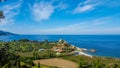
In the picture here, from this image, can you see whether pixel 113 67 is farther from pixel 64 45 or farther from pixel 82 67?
pixel 64 45

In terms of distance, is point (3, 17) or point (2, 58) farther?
point (2, 58)

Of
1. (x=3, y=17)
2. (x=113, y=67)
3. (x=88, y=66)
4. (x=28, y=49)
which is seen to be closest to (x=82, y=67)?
(x=88, y=66)

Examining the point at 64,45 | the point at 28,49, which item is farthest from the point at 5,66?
the point at 64,45

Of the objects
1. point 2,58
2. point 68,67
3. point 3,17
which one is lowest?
point 68,67

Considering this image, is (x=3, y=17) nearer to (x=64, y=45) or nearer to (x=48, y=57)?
(x=48, y=57)

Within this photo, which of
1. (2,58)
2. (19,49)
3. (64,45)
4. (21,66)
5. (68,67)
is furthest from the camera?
(64,45)

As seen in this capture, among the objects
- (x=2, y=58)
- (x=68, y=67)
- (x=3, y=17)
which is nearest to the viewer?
(x=3, y=17)

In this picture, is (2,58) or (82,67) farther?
(82,67)

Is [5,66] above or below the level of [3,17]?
below

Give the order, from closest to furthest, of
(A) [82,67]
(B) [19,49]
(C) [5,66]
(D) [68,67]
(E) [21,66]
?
(C) [5,66]
(E) [21,66]
(A) [82,67]
(D) [68,67]
(B) [19,49]
